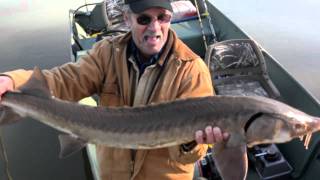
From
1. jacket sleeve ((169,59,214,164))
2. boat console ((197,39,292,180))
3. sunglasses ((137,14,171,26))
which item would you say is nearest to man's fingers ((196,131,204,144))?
jacket sleeve ((169,59,214,164))

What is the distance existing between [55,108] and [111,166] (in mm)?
522

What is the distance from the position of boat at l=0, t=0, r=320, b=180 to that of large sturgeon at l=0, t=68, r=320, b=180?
1483 mm

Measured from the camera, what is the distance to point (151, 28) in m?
2.70

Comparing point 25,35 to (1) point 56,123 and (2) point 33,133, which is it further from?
(1) point 56,123

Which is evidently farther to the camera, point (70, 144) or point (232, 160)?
point (70, 144)

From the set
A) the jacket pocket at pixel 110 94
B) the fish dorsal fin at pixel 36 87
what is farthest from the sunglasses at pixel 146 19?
the fish dorsal fin at pixel 36 87

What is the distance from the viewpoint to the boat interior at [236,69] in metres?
4.29

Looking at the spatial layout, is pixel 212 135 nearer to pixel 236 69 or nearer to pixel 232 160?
pixel 232 160

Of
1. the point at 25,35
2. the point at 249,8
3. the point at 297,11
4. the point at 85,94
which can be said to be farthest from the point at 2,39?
the point at 85,94

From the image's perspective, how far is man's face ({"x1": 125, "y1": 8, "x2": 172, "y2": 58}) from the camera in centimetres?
271

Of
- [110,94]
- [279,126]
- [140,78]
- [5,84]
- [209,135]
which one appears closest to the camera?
[279,126]

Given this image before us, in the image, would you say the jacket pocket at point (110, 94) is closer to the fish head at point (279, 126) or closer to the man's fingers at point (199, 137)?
the man's fingers at point (199, 137)

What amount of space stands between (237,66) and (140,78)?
2824mm

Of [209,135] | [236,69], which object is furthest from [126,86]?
[236,69]
